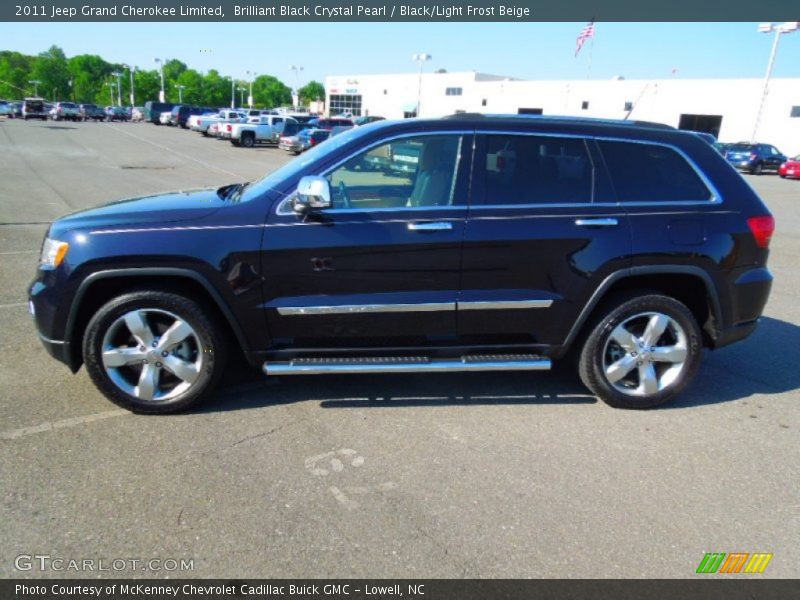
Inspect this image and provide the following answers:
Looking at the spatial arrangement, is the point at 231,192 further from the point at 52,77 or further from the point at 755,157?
the point at 52,77

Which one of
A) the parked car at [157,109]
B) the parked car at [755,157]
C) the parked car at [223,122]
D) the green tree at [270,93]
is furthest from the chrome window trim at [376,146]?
the green tree at [270,93]

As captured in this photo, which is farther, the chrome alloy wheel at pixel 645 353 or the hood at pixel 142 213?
the chrome alloy wheel at pixel 645 353

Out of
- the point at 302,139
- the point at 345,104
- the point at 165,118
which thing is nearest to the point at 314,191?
the point at 302,139

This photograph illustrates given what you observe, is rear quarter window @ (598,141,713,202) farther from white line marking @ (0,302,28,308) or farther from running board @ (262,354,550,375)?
white line marking @ (0,302,28,308)

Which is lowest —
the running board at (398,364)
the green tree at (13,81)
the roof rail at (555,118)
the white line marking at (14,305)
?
the white line marking at (14,305)

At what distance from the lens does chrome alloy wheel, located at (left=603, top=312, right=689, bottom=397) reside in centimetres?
388

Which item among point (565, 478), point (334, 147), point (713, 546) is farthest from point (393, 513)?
point (334, 147)

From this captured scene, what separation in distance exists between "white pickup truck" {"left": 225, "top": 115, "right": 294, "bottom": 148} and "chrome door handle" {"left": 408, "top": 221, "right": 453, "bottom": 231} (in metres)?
31.1

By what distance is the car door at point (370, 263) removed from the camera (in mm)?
3449

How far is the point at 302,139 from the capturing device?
29094 millimetres

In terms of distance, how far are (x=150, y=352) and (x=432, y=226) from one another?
1936 millimetres

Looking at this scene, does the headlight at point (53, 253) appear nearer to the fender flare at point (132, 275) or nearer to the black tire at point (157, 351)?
the fender flare at point (132, 275)

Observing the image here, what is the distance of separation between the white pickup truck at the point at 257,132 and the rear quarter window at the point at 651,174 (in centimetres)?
3096

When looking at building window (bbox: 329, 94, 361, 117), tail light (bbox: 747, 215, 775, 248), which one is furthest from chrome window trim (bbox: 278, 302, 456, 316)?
building window (bbox: 329, 94, 361, 117)
